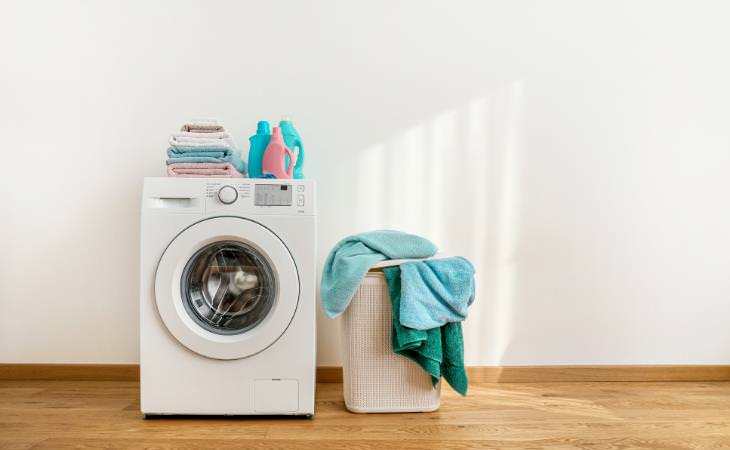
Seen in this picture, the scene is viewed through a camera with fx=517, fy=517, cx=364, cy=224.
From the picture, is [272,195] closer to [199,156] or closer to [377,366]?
[199,156]

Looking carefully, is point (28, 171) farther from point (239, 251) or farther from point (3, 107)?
point (239, 251)

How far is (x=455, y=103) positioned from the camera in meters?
2.14

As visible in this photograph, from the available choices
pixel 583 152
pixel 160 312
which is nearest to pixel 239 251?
pixel 160 312

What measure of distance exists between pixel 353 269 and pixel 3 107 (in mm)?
1599

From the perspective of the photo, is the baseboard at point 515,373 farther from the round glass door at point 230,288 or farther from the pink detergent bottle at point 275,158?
the pink detergent bottle at point 275,158

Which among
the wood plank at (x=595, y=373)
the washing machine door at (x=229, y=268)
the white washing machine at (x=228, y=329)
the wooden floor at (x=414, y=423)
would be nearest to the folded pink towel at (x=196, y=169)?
the white washing machine at (x=228, y=329)

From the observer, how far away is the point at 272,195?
1606mm

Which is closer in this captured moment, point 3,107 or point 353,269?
point 353,269

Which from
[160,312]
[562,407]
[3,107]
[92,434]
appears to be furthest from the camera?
[3,107]

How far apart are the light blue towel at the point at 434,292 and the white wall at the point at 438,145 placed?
45 centimetres

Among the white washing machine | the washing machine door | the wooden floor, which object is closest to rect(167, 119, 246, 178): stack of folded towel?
the white washing machine

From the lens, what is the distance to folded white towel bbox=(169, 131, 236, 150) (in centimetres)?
170

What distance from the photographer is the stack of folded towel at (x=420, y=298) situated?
63.5 inches

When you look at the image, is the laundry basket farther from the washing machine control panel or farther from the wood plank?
the wood plank
